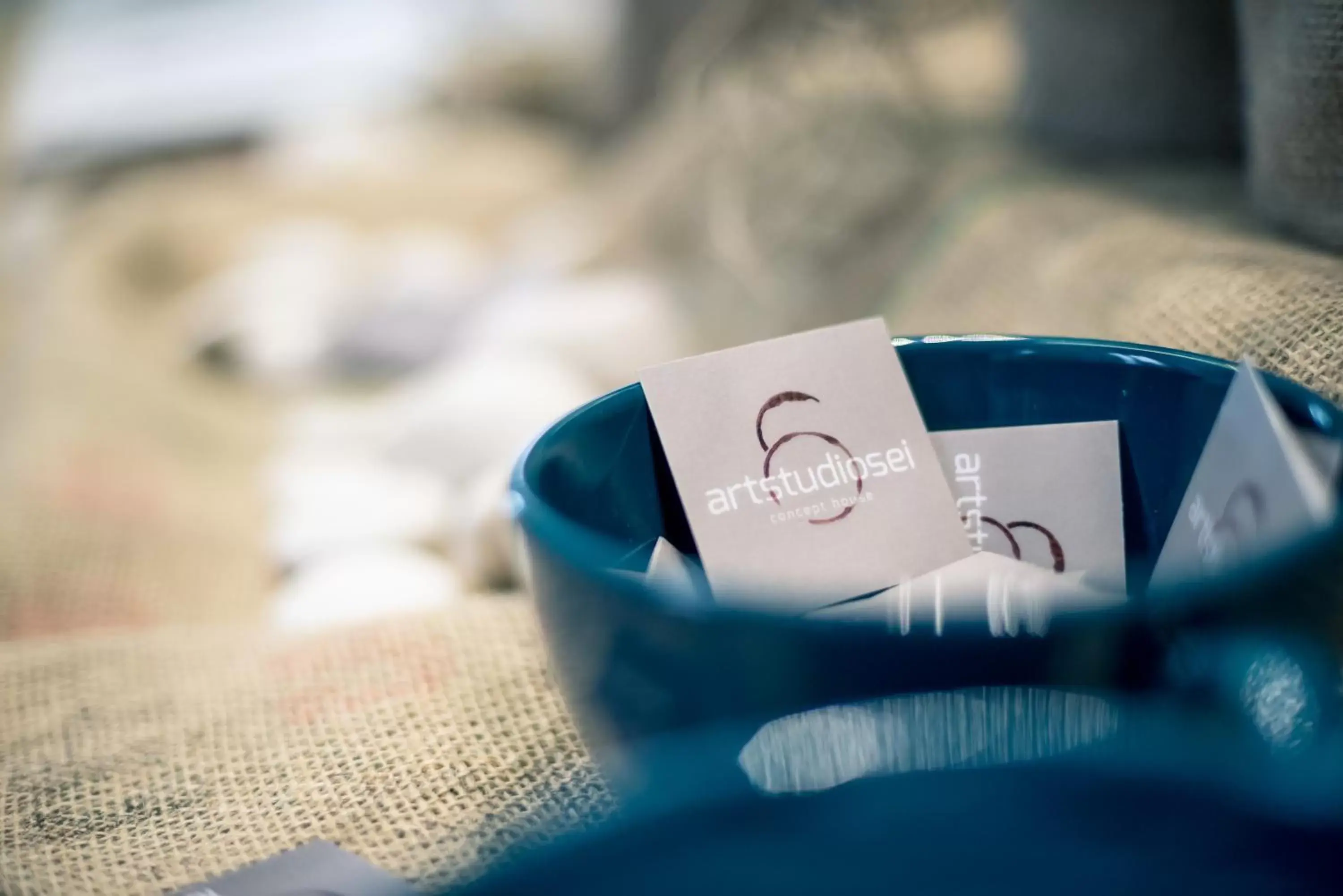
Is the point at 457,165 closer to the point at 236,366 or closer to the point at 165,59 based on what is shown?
the point at 236,366

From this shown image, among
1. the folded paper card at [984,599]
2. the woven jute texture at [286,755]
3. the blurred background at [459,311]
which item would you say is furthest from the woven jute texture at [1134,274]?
the woven jute texture at [286,755]

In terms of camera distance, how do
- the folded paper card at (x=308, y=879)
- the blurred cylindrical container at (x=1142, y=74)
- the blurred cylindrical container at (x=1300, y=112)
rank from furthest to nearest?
the blurred cylindrical container at (x=1142, y=74) → the blurred cylindrical container at (x=1300, y=112) → the folded paper card at (x=308, y=879)

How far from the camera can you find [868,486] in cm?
34

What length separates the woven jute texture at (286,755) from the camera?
34 cm

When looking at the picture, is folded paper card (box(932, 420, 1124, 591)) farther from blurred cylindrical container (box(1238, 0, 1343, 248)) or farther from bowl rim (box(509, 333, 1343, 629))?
blurred cylindrical container (box(1238, 0, 1343, 248))

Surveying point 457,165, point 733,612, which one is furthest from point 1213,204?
point 457,165

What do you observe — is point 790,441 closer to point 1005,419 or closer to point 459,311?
point 1005,419

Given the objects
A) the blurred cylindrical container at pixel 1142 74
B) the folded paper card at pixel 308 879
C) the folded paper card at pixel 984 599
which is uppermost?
the blurred cylindrical container at pixel 1142 74

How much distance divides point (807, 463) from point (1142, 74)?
1.61ft

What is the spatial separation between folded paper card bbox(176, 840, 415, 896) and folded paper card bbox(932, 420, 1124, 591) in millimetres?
198

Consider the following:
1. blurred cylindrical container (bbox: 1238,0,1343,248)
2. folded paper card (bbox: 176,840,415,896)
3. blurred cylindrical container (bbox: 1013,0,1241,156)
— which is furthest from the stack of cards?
blurred cylindrical container (bbox: 1013,0,1241,156)

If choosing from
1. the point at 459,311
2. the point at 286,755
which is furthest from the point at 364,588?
the point at 459,311

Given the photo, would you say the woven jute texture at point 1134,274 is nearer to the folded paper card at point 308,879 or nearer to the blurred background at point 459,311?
the blurred background at point 459,311

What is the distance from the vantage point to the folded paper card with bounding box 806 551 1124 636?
0.21m
